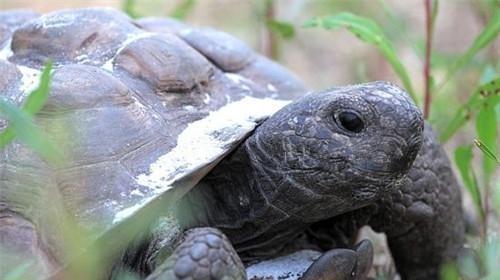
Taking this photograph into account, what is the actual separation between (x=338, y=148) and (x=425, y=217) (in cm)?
58

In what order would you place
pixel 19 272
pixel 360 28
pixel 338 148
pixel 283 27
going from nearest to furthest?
pixel 19 272, pixel 338 148, pixel 360 28, pixel 283 27

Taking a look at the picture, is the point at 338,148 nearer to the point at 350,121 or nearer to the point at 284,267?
the point at 350,121

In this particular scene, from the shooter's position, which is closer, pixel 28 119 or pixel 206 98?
pixel 28 119

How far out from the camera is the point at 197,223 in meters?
2.39

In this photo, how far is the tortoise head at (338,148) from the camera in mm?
2158

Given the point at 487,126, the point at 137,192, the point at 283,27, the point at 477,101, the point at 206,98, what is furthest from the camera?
the point at 283,27

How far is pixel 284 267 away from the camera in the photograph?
95.8 inches

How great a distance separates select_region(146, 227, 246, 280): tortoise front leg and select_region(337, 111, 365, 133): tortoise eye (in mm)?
443

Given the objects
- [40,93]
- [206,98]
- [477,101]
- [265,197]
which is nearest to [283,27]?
[477,101]

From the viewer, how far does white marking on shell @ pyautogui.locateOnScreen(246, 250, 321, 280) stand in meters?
2.39

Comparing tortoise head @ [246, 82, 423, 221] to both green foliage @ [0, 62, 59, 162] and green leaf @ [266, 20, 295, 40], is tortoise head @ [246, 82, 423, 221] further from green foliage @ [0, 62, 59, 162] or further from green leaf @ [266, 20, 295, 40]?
green leaf @ [266, 20, 295, 40]

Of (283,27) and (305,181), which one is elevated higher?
(305,181)

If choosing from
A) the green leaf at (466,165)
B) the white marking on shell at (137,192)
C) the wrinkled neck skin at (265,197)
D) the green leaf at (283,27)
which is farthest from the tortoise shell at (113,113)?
the green leaf at (283,27)

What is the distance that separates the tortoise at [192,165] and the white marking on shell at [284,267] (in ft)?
0.14
